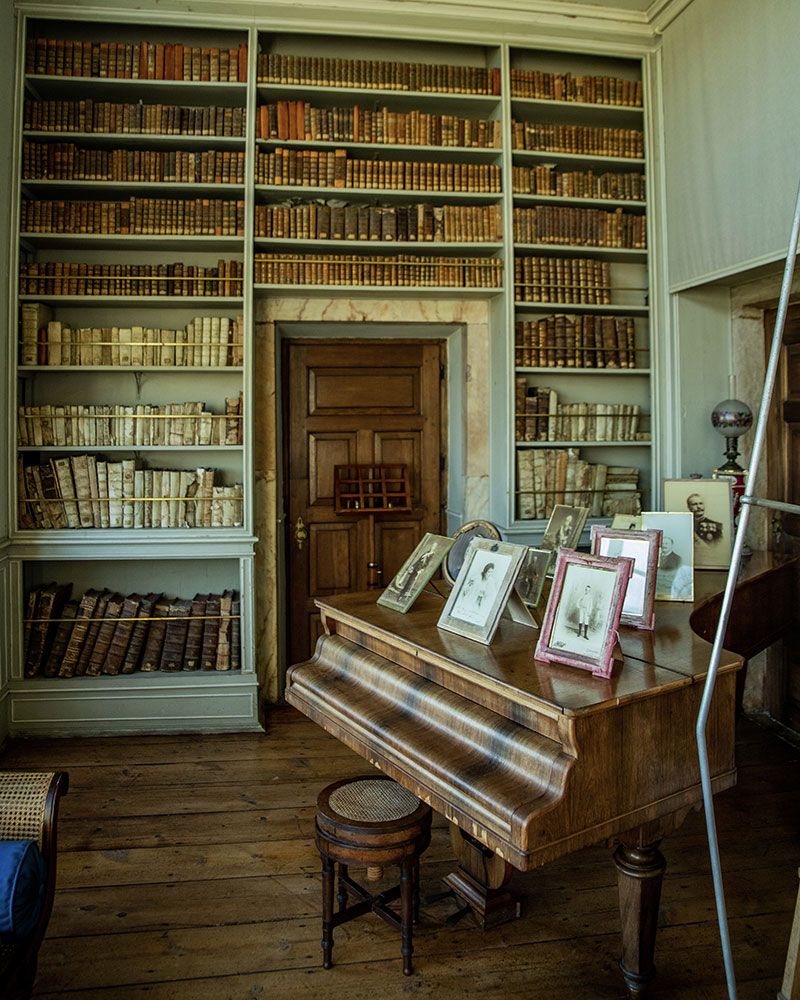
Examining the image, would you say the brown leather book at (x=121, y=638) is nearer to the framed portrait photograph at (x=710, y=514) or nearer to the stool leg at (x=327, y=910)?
the stool leg at (x=327, y=910)

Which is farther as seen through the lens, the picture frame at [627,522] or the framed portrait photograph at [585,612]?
the picture frame at [627,522]

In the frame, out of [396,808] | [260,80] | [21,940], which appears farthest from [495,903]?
[260,80]

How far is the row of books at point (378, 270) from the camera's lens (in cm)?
395

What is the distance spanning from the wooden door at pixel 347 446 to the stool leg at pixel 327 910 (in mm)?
2412

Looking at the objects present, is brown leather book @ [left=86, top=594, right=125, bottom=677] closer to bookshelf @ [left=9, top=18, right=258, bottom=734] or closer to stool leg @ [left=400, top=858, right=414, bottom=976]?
bookshelf @ [left=9, top=18, right=258, bottom=734]

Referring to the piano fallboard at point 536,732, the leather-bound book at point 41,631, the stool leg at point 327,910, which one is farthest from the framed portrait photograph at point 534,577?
the leather-bound book at point 41,631

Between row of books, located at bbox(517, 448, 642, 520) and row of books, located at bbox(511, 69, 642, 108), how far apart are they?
190cm

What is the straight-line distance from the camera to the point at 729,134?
3568 mm

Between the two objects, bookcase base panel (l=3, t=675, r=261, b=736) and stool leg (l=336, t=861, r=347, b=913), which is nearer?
stool leg (l=336, t=861, r=347, b=913)

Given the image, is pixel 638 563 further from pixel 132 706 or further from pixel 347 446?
pixel 132 706

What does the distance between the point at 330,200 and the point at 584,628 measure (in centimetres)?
312

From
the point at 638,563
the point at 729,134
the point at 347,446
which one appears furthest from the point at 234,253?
the point at 638,563

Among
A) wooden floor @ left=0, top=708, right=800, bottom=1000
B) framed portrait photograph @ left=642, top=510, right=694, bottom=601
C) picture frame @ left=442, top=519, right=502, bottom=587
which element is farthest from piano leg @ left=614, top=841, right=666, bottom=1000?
picture frame @ left=442, top=519, right=502, bottom=587

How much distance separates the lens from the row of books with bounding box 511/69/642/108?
160 inches
